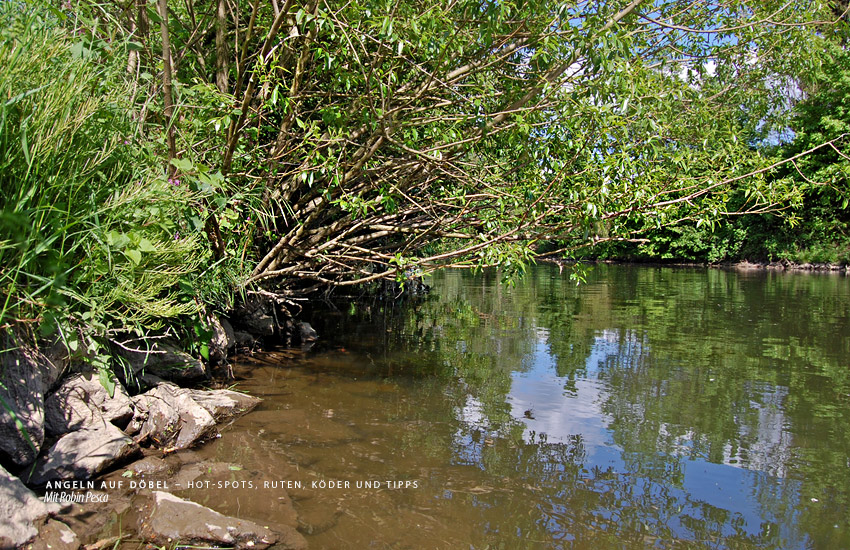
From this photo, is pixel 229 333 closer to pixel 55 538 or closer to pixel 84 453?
pixel 84 453

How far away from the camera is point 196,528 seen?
9.83 ft

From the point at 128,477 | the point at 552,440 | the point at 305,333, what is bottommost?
the point at 552,440

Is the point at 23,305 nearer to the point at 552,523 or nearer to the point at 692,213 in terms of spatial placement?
the point at 552,523

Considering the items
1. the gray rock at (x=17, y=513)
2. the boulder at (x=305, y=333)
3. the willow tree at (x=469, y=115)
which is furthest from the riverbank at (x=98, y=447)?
the boulder at (x=305, y=333)

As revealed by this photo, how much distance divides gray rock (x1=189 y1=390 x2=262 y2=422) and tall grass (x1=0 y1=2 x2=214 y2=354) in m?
1.03

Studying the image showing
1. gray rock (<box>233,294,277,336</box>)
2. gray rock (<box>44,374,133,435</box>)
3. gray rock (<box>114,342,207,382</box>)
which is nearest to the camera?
gray rock (<box>44,374,133,435</box>)

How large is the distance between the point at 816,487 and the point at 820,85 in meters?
27.7

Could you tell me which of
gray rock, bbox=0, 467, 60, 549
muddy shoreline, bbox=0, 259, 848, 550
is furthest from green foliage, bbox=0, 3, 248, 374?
gray rock, bbox=0, 467, 60, 549

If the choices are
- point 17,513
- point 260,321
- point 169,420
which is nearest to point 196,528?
point 17,513

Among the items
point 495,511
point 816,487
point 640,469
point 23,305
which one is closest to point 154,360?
point 23,305

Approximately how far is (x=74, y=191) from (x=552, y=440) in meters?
3.88

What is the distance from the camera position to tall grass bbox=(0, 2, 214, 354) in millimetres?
2939

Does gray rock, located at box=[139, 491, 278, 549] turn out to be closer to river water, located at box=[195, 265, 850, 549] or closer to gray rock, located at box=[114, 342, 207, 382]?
river water, located at box=[195, 265, 850, 549]

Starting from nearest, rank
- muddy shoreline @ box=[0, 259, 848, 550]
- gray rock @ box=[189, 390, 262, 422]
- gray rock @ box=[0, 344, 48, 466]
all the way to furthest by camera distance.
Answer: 1. muddy shoreline @ box=[0, 259, 848, 550]
2. gray rock @ box=[0, 344, 48, 466]
3. gray rock @ box=[189, 390, 262, 422]
